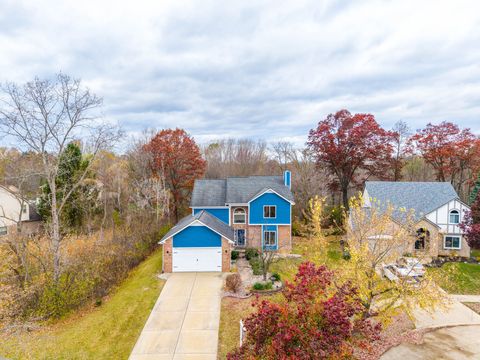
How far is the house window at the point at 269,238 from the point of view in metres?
25.8

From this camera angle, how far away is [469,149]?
30141 millimetres

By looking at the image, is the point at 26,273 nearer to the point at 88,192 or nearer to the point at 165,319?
the point at 165,319

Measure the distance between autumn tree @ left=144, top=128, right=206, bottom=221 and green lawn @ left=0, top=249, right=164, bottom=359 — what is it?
16412mm

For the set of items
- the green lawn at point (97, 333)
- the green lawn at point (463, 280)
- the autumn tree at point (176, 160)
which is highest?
the autumn tree at point (176, 160)

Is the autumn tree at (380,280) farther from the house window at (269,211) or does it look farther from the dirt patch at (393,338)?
the house window at (269,211)

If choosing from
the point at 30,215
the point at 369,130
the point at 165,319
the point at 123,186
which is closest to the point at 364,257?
the point at 165,319

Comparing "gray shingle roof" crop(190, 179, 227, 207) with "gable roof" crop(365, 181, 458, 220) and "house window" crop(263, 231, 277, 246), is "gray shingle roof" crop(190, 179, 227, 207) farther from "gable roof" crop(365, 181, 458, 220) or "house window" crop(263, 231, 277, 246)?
"gable roof" crop(365, 181, 458, 220)

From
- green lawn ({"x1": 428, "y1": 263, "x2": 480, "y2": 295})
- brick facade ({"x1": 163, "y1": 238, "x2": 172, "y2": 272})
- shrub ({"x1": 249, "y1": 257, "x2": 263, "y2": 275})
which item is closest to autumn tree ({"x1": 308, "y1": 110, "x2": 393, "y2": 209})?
green lawn ({"x1": 428, "y1": 263, "x2": 480, "y2": 295})

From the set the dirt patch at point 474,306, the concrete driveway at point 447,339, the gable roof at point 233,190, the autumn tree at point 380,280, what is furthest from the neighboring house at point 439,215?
the autumn tree at point 380,280

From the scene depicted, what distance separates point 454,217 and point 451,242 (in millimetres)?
2101

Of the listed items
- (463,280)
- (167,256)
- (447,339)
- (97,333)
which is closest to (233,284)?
(167,256)

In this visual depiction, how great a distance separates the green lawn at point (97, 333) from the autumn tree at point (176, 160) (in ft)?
53.8

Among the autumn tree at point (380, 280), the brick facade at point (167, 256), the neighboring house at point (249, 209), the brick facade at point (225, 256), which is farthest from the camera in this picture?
the neighboring house at point (249, 209)

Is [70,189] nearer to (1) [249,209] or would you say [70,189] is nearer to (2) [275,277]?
(1) [249,209]
